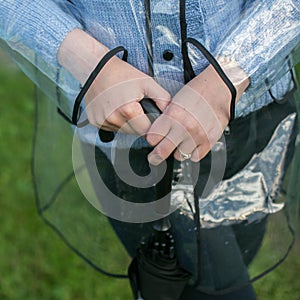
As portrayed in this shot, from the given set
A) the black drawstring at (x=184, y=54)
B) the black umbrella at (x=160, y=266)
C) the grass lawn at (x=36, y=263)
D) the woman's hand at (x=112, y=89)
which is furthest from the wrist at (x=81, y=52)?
the grass lawn at (x=36, y=263)

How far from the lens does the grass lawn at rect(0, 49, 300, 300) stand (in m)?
1.98

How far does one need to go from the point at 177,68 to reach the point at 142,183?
0.73 feet

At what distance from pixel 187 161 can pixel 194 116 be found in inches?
5.8

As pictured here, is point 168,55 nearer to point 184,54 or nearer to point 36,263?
point 184,54

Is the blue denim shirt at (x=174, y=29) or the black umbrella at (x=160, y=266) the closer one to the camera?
the blue denim shirt at (x=174, y=29)

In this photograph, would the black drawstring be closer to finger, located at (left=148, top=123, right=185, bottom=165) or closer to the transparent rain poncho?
the transparent rain poncho

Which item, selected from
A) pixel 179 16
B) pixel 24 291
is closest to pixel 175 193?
pixel 179 16

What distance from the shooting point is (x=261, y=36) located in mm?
973

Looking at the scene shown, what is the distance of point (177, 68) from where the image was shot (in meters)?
1.00

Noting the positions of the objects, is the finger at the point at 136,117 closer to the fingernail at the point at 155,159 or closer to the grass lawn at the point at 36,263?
the fingernail at the point at 155,159

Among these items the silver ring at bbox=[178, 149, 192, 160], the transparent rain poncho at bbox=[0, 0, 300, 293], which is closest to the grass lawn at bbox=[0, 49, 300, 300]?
the transparent rain poncho at bbox=[0, 0, 300, 293]

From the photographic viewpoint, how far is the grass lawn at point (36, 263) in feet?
6.48

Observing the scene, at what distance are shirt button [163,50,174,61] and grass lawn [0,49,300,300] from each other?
109cm

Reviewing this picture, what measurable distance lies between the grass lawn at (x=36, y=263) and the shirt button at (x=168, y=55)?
109cm
